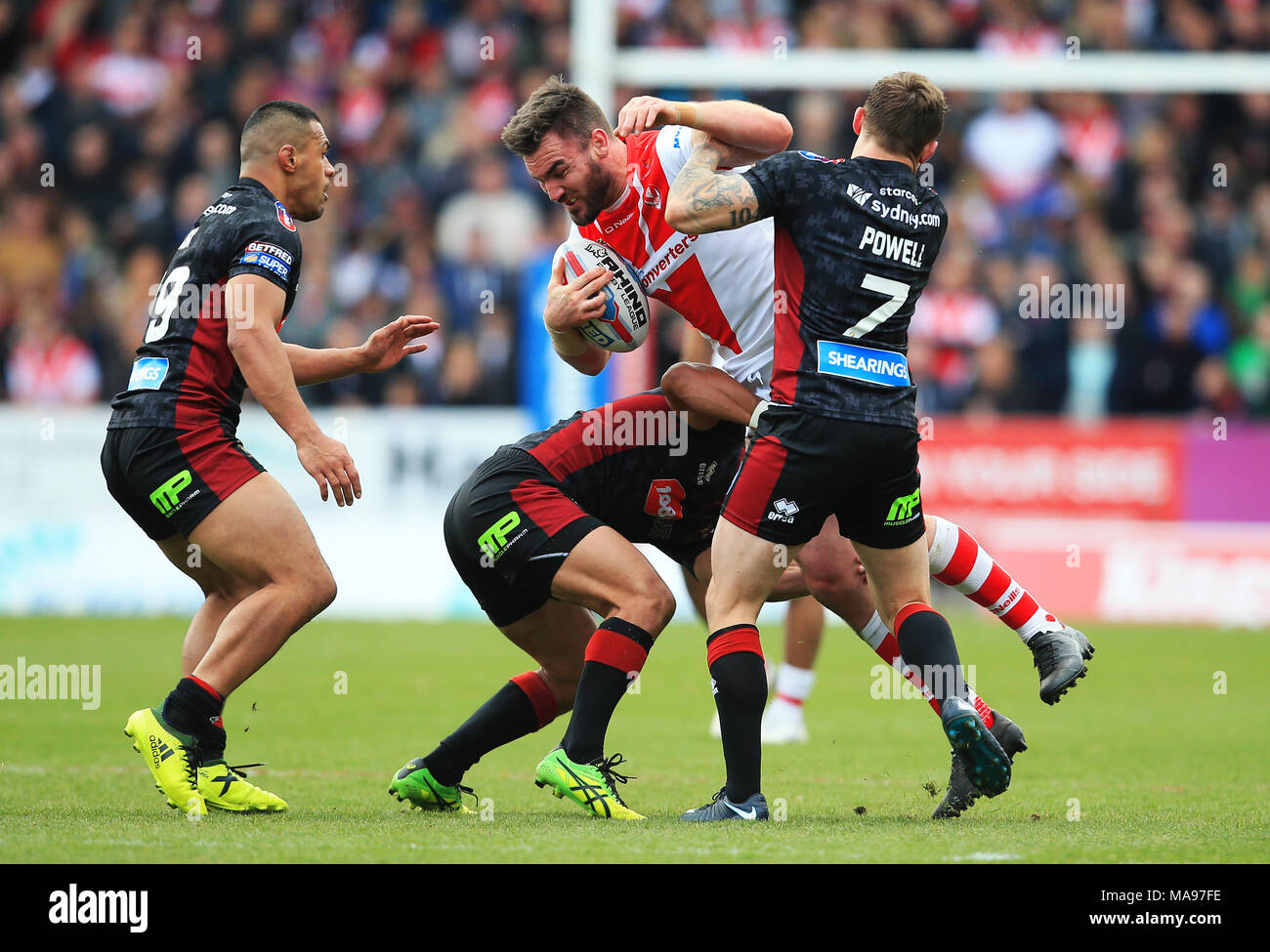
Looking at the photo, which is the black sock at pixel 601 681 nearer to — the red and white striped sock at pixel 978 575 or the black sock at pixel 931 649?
the black sock at pixel 931 649

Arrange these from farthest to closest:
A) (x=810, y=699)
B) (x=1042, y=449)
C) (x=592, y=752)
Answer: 1. (x=1042, y=449)
2. (x=810, y=699)
3. (x=592, y=752)

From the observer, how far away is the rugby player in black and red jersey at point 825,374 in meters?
5.27

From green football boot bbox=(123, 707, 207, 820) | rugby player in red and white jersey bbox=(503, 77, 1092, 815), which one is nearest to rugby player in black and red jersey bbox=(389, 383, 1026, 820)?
rugby player in red and white jersey bbox=(503, 77, 1092, 815)

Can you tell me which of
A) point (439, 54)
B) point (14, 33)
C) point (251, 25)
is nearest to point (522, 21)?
point (439, 54)

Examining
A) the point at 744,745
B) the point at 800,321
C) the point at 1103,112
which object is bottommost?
the point at 744,745

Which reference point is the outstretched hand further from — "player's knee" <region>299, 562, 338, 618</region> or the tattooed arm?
the tattooed arm

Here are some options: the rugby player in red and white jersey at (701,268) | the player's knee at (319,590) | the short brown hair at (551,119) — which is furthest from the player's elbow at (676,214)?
the player's knee at (319,590)

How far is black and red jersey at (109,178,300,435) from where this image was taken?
5.70 metres

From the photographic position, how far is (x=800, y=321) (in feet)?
17.6

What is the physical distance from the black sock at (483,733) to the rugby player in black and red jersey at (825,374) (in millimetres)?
897

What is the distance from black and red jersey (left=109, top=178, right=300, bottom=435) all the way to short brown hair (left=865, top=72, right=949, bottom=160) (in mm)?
2090

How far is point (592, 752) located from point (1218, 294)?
12249 mm

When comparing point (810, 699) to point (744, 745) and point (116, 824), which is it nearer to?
point (744, 745)

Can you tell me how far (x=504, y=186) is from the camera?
16.7m
